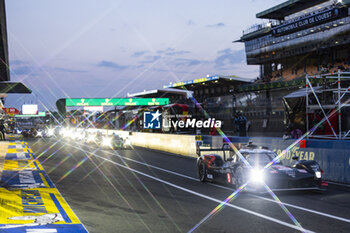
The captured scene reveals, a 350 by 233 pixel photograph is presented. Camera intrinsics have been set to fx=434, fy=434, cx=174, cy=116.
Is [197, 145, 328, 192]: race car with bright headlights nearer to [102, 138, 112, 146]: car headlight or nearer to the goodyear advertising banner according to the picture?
the goodyear advertising banner

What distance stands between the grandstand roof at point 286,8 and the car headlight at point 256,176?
177 feet

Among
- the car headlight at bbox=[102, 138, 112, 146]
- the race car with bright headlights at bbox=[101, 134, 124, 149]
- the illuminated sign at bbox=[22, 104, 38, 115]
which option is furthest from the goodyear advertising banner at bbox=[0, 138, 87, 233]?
the illuminated sign at bbox=[22, 104, 38, 115]

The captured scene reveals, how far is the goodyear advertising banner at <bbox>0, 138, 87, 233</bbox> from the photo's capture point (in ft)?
23.5

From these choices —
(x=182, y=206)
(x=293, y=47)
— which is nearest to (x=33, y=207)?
(x=182, y=206)

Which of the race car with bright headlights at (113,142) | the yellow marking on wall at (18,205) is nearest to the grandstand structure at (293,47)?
the race car with bright headlights at (113,142)

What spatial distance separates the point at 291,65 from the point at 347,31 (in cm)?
1450

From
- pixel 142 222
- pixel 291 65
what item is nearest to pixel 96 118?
pixel 291 65

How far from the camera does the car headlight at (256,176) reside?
10.5 m

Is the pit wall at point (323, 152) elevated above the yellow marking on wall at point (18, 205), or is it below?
above

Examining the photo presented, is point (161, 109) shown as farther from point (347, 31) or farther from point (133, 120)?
point (347, 31)

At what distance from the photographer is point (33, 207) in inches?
353

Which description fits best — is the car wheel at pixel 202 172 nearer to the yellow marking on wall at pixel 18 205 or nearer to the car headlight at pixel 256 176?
the car headlight at pixel 256 176

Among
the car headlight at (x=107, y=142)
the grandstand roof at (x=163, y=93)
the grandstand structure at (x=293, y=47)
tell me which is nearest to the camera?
the car headlight at (x=107, y=142)

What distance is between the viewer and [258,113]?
30.6 metres
